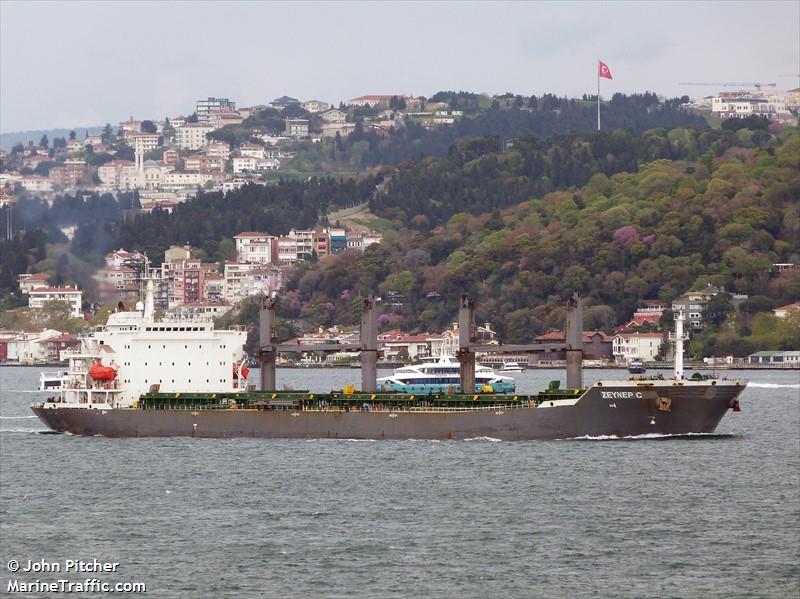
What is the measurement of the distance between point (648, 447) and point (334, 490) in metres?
15.4

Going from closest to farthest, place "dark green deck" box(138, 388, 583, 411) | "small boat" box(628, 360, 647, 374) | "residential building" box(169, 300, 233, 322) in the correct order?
"dark green deck" box(138, 388, 583, 411) < "small boat" box(628, 360, 647, 374) < "residential building" box(169, 300, 233, 322)

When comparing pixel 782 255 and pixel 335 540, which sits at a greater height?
pixel 782 255

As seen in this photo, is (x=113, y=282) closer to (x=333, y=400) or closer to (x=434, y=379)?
(x=333, y=400)

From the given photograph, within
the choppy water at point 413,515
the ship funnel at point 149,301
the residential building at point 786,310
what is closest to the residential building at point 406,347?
the residential building at point 786,310

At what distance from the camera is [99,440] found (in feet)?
229

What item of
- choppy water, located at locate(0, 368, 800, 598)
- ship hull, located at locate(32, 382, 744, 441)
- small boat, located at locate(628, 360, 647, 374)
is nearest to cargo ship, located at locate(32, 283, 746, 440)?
ship hull, located at locate(32, 382, 744, 441)

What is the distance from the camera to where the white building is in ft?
513

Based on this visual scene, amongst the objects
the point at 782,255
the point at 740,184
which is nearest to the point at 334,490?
the point at 782,255

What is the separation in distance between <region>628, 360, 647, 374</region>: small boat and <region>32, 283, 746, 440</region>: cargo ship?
7062 centimetres

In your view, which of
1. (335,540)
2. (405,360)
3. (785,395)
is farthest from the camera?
(405,360)

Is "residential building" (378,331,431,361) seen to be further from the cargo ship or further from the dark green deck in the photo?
the dark green deck

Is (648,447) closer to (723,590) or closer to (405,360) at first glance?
(723,590)

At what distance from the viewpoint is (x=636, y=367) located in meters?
146

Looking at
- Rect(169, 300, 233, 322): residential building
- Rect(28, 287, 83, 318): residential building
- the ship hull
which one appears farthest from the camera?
Rect(169, 300, 233, 322): residential building
